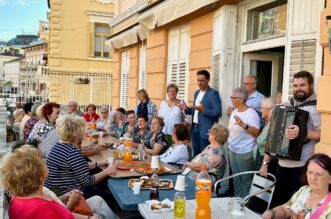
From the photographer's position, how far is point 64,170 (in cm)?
365

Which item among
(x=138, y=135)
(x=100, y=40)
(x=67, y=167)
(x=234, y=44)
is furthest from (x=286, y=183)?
(x=100, y=40)

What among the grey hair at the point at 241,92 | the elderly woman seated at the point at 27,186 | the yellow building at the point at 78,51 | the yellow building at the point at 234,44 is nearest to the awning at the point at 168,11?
the yellow building at the point at 234,44

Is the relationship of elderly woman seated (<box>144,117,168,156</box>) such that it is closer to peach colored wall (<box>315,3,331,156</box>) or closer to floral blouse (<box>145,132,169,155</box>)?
floral blouse (<box>145,132,169,155</box>)

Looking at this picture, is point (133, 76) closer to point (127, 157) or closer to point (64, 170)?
point (127, 157)

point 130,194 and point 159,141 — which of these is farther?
point 159,141

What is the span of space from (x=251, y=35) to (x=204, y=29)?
1.16 meters

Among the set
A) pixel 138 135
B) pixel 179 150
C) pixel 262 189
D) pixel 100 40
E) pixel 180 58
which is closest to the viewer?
pixel 262 189

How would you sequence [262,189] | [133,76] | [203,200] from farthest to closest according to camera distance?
[133,76]
[262,189]
[203,200]

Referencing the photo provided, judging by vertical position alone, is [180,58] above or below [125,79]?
above

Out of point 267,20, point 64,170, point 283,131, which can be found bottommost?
point 64,170

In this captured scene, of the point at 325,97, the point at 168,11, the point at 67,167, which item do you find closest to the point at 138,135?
the point at 168,11

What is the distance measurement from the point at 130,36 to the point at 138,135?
479 cm

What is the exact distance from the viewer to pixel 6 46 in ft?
217

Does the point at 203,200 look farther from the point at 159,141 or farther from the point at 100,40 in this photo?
the point at 100,40
